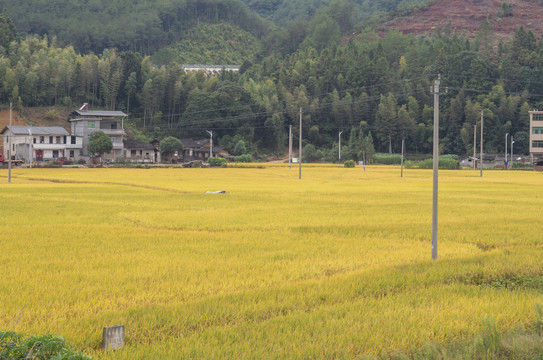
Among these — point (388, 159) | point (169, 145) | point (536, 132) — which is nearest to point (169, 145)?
point (169, 145)

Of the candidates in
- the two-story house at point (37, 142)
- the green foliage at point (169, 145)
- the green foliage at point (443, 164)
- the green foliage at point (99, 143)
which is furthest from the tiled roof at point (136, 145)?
the green foliage at point (443, 164)

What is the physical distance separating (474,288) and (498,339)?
288cm

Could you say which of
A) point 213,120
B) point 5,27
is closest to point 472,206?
point 213,120

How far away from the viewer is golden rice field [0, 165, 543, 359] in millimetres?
7402

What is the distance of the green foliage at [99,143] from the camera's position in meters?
76.6

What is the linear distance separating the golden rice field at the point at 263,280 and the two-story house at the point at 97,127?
6387cm

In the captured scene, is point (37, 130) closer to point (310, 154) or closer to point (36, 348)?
point (310, 154)

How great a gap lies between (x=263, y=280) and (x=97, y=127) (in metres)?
77.1

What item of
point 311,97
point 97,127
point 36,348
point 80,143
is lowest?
point 36,348

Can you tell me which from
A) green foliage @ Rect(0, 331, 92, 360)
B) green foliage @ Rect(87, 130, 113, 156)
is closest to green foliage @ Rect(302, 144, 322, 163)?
green foliage @ Rect(87, 130, 113, 156)

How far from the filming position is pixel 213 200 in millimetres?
27547

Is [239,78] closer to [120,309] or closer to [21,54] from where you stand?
[21,54]

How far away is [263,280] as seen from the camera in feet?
34.1

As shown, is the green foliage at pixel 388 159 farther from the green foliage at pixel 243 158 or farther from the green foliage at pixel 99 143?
the green foliage at pixel 99 143
